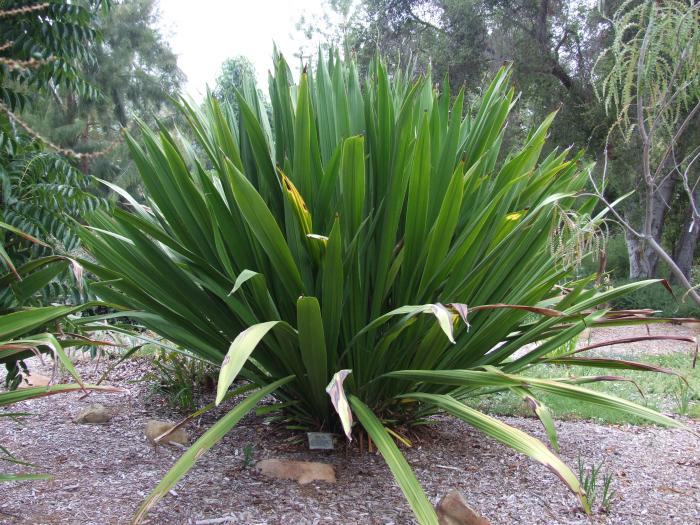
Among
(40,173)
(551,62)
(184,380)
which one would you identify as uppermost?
(551,62)

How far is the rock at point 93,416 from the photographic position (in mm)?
3240

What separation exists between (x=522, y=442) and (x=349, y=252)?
36.8 inches

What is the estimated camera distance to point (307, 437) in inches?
110

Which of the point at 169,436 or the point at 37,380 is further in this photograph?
the point at 37,380

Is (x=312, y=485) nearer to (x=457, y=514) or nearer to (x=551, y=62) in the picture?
(x=457, y=514)

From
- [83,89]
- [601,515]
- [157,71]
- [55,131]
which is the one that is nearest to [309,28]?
[157,71]

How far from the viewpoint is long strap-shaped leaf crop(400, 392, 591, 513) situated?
65.9 inches

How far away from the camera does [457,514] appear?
2.09m

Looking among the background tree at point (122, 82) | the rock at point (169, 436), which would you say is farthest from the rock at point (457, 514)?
the background tree at point (122, 82)

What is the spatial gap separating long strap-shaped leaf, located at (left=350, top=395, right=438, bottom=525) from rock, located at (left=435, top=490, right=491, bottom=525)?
0.28 m

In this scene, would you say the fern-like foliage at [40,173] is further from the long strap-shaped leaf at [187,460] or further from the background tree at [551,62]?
the background tree at [551,62]

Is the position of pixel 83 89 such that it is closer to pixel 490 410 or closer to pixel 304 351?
pixel 304 351

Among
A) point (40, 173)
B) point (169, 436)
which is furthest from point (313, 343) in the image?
point (40, 173)

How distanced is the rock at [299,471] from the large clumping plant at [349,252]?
272 millimetres
